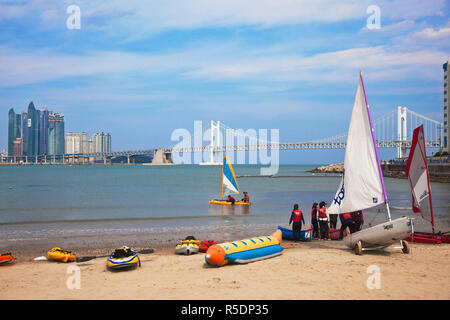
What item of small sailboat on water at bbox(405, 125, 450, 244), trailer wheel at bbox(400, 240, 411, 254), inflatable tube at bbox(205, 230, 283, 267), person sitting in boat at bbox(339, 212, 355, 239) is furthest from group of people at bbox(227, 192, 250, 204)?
trailer wheel at bbox(400, 240, 411, 254)

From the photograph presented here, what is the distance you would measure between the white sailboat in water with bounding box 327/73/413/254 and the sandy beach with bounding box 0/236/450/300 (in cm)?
39

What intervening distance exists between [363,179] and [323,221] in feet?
9.90

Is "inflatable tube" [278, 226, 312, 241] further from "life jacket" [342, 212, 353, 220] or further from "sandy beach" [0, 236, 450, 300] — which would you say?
"sandy beach" [0, 236, 450, 300]

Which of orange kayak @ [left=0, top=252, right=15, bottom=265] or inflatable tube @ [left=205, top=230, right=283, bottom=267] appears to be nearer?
inflatable tube @ [left=205, top=230, right=283, bottom=267]

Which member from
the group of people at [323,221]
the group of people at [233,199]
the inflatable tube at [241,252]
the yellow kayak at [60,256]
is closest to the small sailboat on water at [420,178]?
the group of people at [323,221]

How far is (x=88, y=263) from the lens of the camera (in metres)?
9.98

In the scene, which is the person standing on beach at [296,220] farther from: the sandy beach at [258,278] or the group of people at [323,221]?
the sandy beach at [258,278]

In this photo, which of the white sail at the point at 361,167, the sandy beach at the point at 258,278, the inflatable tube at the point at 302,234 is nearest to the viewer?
the sandy beach at the point at 258,278

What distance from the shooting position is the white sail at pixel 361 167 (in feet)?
30.8

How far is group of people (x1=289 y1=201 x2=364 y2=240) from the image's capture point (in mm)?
10867

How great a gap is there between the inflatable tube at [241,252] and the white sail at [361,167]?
2149 mm

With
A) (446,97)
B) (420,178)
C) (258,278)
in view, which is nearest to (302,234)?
(420,178)
